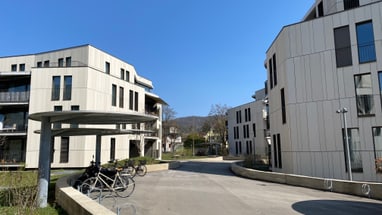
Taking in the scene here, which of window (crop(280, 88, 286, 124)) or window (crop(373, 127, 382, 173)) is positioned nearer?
window (crop(373, 127, 382, 173))

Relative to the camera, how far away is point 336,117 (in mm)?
15852

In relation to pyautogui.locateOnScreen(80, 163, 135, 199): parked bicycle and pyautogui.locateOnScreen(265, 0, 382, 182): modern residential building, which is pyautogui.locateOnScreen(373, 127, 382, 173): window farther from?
pyautogui.locateOnScreen(80, 163, 135, 199): parked bicycle

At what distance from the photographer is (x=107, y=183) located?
1117 cm

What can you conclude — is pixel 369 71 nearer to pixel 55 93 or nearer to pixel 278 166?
pixel 278 166

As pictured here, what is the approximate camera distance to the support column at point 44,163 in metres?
8.63

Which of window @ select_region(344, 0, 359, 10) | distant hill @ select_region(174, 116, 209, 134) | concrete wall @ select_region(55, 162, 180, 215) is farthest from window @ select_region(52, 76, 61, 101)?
distant hill @ select_region(174, 116, 209, 134)

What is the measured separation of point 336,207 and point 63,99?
23897 millimetres

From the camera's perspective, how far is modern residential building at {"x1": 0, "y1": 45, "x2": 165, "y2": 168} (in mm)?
25203

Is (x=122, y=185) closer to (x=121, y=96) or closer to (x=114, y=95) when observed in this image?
(x=114, y=95)

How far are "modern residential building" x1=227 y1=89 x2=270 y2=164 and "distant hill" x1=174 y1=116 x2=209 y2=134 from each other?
60.8 ft

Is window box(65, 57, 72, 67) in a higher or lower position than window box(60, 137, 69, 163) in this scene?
higher

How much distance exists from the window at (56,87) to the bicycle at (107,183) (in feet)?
56.1

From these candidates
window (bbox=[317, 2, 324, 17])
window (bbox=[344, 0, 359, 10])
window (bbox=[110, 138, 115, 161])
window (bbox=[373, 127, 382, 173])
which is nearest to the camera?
window (bbox=[373, 127, 382, 173])

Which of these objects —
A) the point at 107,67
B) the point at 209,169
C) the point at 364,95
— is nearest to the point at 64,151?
the point at 107,67
